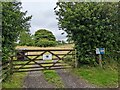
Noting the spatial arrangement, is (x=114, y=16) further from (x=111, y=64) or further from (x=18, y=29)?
(x=18, y=29)

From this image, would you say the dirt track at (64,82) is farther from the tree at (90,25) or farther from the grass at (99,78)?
the tree at (90,25)

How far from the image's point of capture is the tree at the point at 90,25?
1099 cm

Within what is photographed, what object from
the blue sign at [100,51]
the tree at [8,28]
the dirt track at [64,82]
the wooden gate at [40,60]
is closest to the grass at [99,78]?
the dirt track at [64,82]

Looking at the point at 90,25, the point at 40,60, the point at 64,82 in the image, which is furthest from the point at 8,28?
the point at 90,25

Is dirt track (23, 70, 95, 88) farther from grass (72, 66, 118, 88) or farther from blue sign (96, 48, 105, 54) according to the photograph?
blue sign (96, 48, 105, 54)

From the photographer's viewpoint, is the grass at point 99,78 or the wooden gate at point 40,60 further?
the wooden gate at point 40,60

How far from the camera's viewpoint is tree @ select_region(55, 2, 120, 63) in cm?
1099

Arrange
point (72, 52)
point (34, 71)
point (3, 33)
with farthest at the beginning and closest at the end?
point (72, 52)
point (34, 71)
point (3, 33)

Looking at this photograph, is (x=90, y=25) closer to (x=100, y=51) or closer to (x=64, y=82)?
(x=100, y=51)

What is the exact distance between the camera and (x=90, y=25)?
10.9 m

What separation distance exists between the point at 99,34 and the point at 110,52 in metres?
1.35

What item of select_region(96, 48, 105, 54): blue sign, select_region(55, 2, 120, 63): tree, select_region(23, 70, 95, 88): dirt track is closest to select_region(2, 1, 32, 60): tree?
select_region(23, 70, 95, 88): dirt track

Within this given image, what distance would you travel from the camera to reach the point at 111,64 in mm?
11742

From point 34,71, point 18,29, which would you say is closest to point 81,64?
point 34,71
